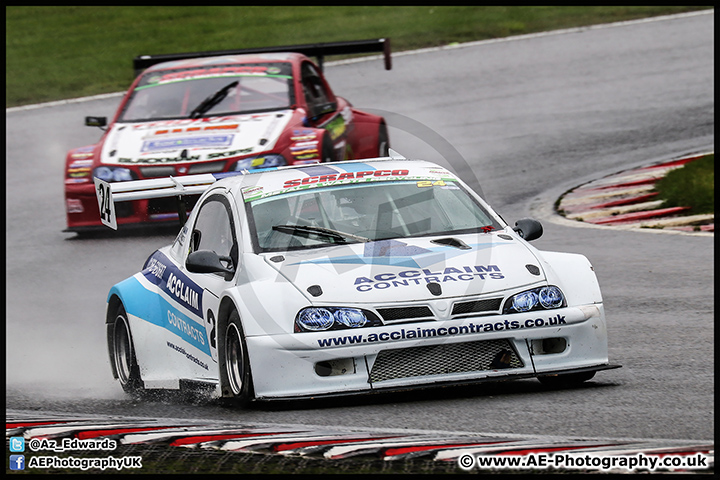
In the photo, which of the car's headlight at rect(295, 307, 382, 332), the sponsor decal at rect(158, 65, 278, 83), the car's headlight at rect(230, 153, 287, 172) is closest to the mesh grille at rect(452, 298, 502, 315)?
→ the car's headlight at rect(295, 307, 382, 332)

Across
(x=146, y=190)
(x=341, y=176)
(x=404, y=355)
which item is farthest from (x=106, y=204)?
(x=404, y=355)

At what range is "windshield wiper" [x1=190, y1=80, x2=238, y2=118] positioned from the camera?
513 inches

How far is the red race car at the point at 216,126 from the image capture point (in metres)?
12.1

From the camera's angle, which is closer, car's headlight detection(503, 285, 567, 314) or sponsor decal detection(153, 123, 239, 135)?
car's headlight detection(503, 285, 567, 314)

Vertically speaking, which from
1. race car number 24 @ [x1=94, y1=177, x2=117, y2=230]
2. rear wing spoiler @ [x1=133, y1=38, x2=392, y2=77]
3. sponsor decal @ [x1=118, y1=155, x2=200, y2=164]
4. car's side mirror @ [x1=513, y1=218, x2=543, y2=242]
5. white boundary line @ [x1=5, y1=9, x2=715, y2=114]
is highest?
white boundary line @ [x1=5, y1=9, x2=715, y2=114]

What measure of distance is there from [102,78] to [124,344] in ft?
53.6

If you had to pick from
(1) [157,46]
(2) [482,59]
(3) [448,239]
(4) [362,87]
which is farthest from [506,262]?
(1) [157,46]

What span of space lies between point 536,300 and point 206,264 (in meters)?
1.75

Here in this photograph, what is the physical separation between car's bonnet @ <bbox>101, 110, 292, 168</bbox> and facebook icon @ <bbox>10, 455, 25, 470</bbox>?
22.5 feet

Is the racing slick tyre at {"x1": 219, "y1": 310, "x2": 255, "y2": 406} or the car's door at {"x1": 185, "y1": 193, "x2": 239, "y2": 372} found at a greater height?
the car's door at {"x1": 185, "y1": 193, "x2": 239, "y2": 372}

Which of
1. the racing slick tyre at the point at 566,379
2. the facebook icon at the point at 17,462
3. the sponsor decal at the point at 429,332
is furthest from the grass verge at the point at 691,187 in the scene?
the facebook icon at the point at 17,462

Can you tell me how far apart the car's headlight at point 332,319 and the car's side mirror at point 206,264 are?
76 centimetres

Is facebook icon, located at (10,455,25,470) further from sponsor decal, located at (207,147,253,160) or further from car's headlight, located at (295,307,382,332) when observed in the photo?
sponsor decal, located at (207,147,253,160)

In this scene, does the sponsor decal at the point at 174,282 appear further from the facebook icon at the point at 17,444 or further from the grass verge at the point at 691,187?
the grass verge at the point at 691,187
